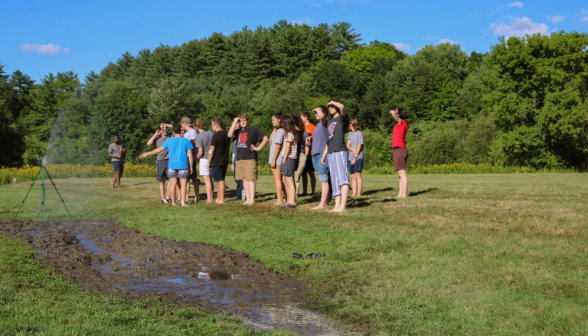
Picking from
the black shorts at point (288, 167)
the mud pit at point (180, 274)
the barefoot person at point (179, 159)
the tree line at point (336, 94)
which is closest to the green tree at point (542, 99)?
the tree line at point (336, 94)

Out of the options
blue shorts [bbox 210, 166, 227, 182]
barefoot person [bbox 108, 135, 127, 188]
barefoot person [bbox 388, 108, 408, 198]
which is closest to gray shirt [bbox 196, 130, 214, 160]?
blue shorts [bbox 210, 166, 227, 182]

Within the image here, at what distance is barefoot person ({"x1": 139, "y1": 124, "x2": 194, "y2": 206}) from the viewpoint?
11438mm

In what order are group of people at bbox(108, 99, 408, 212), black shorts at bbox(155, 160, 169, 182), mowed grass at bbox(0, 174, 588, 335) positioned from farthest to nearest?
black shorts at bbox(155, 160, 169, 182), group of people at bbox(108, 99, 408, 212), mowed grass at bbox(0, 174, 588, 335)

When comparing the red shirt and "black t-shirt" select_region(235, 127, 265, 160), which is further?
the red shirt

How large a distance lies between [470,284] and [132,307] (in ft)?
10.1

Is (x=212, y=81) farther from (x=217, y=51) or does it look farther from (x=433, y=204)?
(x=433, y=204)

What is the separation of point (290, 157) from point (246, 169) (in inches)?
50.7

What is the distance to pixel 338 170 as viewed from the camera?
9.20 metres

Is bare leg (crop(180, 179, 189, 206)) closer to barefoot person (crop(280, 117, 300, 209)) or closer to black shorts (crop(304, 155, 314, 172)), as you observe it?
barefoot person (crop(280, 117, 300, 209))

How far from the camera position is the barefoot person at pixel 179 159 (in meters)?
11.4

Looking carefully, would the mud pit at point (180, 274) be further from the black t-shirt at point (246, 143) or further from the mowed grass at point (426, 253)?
the black t-shirt at point (246, 143)

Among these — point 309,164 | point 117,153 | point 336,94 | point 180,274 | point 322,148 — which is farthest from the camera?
point 336,94

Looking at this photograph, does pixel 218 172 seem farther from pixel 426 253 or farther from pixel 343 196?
pixel 426 253

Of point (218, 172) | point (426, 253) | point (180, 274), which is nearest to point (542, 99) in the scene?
point (218, 172)
